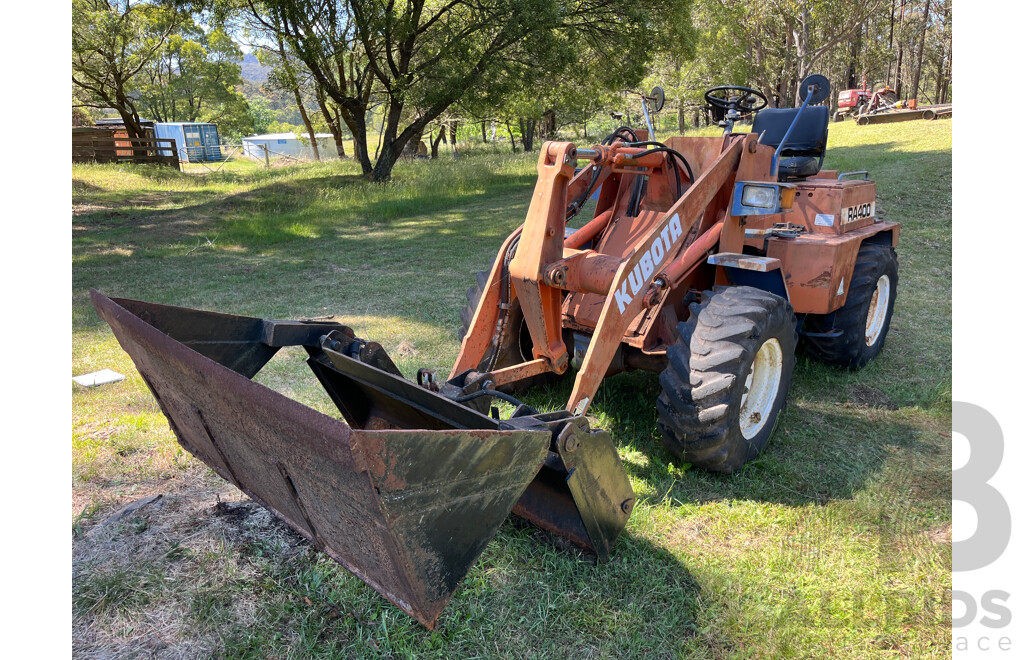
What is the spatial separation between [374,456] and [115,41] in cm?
2470

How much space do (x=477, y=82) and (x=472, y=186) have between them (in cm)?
259

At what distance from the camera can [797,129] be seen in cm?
556

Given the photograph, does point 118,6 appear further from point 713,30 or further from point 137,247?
point 713,30

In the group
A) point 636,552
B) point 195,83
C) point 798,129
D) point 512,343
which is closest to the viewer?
point 636,552

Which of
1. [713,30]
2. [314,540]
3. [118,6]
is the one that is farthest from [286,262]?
[713,30]

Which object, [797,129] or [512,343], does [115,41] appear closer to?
[797,129]

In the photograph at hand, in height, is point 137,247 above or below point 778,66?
below

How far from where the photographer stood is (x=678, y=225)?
12.4 ft

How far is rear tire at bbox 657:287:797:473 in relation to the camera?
341cm

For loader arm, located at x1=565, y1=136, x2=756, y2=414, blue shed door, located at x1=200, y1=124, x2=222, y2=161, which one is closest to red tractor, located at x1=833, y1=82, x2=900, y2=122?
loader arm, located at x1=565, y1=136, x2=756, y2=414

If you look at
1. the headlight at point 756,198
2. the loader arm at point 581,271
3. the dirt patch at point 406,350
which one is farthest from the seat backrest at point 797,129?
the dirt patch at point 406,350

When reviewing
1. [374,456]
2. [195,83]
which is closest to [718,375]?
[374,456]

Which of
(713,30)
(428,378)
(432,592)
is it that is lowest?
(432,592)

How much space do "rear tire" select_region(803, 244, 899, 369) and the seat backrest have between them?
921 millimetres
